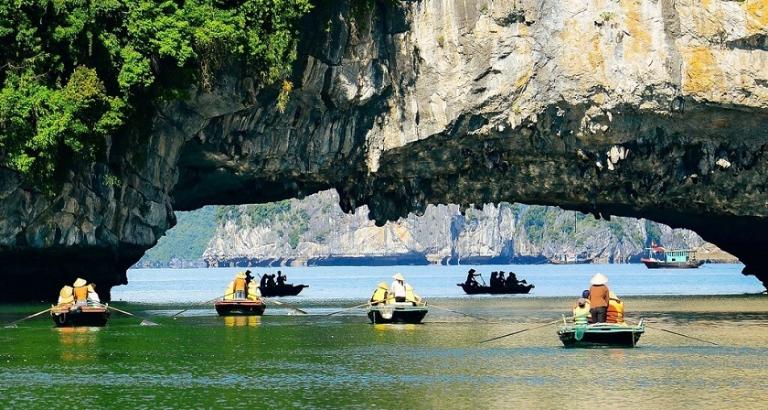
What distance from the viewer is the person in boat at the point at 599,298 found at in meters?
29.1

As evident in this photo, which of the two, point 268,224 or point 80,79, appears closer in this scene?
point 80,79

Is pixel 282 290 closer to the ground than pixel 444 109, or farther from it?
closer to the ground

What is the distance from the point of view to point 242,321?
128 feet

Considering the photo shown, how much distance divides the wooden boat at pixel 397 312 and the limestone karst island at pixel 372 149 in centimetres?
7

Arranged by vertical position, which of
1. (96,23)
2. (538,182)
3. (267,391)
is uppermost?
(96,23)

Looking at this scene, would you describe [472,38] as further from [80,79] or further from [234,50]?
[80,79]

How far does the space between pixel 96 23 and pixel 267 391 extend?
17654mm

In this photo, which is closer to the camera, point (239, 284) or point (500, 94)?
point (239, 284)

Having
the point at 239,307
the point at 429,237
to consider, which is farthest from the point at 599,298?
the point at 429,237

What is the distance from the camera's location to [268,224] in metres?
193

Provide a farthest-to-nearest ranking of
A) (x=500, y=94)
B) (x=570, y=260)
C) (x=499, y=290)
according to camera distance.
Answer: (x=570, y=260), (x=499, y=290), (x=500, y=94)

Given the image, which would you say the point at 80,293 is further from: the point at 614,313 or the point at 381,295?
the point at 614,313

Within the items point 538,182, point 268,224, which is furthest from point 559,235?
point 538,182

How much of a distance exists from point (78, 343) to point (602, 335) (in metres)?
10.5
